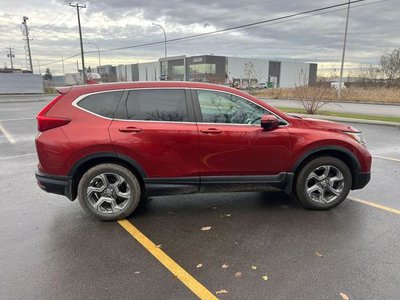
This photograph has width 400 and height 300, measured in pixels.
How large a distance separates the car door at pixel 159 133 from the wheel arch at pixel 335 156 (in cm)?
139

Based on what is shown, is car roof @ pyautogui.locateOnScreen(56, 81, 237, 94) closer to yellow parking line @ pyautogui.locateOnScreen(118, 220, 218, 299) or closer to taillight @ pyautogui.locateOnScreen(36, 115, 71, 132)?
taillight @ pyautogui.locateOnScreen(36, 115, 71, 132)

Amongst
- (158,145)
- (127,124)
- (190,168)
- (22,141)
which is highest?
(127,124)

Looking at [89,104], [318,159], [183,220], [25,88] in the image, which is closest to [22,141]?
[89,104]

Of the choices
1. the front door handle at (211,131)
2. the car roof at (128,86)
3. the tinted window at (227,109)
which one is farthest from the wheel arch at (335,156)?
the car roof at (128,86)

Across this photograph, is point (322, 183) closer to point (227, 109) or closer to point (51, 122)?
point (227, 109)

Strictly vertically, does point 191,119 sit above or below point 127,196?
above

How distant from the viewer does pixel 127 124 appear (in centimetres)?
399

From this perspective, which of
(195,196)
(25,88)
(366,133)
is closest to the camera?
(195,196)

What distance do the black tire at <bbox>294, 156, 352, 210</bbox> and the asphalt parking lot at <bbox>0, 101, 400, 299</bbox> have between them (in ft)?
0.54

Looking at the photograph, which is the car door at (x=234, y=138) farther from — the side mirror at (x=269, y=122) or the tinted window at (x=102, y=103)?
the tinted window at (x=102, y=103)

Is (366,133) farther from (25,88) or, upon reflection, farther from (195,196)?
(25,88)

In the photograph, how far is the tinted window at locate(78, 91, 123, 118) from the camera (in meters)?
4.04

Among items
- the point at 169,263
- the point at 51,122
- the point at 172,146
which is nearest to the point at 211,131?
the point at 172,146

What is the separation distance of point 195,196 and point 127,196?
1275 mm
